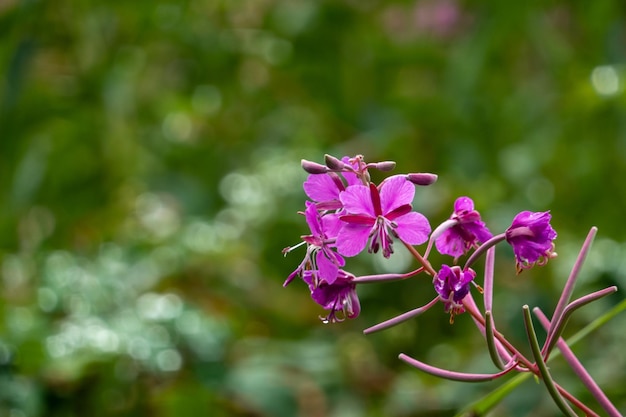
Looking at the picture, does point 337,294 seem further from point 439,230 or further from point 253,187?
point 253,187

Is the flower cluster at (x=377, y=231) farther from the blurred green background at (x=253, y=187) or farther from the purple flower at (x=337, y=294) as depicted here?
the blurred green background at (x=253, y=187)

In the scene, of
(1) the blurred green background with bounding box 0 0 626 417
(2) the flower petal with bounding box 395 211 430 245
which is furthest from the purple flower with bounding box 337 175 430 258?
(1) the blurred green background with bounding box 0 0 626 417

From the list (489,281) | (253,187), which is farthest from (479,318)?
(253,187)

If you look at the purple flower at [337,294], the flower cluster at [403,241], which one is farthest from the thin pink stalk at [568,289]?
the purple flower at [337,294]

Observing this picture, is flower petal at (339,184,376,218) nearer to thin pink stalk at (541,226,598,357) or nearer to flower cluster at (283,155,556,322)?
flower cluster at (283,155,556,322)

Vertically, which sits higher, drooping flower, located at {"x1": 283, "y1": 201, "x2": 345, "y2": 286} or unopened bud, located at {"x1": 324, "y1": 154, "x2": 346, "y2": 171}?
unopened bud, located at {"x1": 324, "y1": 154, "x2": 346, "y2": 171}

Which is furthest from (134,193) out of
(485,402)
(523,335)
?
(485,402)

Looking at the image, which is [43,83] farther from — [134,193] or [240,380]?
[240,380]
